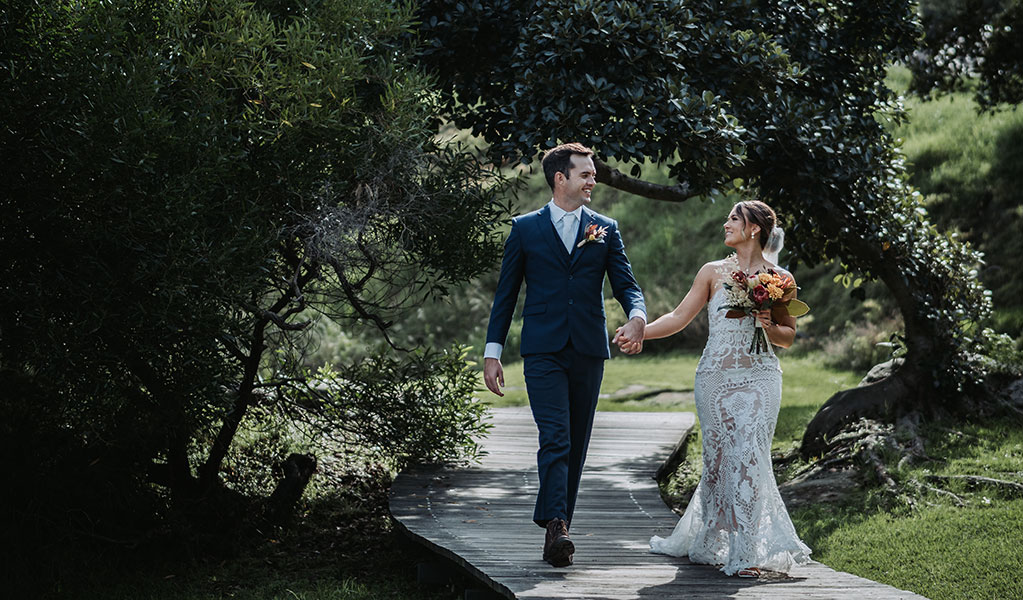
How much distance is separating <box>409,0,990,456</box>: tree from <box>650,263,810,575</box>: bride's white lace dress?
221 cm

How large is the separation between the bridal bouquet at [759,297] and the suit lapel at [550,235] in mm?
992

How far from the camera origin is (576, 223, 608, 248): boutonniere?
5.40m

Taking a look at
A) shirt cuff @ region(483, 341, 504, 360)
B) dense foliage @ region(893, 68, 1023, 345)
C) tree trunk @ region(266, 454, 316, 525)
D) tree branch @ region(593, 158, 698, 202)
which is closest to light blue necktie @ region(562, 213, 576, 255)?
shirt cuff @ region(483, 341, 504, 360)

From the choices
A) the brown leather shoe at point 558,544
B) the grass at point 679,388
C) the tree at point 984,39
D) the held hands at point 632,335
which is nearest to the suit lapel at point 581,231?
the held hands at point 632,335

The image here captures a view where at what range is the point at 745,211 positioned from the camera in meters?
5.68

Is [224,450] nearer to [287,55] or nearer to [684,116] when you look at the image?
[287,55]

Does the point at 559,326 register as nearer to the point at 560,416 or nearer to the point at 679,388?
the point at 560,416

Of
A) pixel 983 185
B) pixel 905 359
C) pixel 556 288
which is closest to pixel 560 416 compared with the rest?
pixel 556 288

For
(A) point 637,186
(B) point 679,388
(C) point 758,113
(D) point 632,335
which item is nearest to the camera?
(D) point 632,335

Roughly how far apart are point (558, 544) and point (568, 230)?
5.54 feet

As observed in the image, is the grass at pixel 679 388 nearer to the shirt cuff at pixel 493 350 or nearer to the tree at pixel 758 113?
the tree at pixel 758 113

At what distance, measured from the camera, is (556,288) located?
17.8 ft

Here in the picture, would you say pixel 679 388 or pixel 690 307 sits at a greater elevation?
pixel 679 388

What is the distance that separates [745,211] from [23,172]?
4.14 meters
